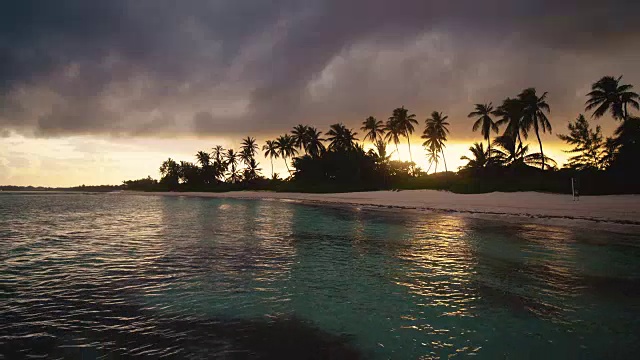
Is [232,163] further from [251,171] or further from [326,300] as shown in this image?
[326,300]

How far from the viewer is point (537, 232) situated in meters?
16.6

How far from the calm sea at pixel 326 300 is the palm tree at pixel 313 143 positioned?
227 ft

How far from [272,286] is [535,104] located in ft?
160

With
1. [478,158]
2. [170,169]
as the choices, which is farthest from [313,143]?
[170,169]

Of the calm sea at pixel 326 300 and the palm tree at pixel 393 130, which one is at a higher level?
the palm tree at pixel 393 130

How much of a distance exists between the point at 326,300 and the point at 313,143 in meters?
76.7

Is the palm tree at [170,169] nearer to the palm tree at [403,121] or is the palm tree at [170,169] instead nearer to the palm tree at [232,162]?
the palm tree at [232,162]

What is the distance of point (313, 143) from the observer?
272ft

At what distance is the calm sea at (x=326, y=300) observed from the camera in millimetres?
4988

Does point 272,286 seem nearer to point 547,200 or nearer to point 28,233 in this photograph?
point 28,233

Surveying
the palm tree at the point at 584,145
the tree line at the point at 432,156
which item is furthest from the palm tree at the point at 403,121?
the palm tree at the point at 584,145

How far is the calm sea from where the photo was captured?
4988mm

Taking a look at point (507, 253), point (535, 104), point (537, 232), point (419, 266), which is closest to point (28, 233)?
point (419, 266)

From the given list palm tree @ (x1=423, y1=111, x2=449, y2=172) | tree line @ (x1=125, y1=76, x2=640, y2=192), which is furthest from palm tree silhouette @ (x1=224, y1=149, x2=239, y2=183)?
palm tree @ (x1=423, y1=111, x2=449, y2=172)
